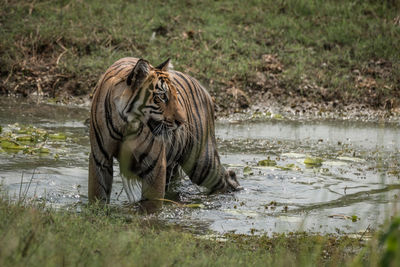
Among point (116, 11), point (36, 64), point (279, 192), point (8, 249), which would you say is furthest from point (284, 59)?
point (8, 249)

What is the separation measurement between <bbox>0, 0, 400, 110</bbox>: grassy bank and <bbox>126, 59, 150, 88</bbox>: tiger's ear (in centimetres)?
609

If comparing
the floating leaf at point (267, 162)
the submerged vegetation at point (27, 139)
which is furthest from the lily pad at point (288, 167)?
the submerged vegetation at point (27, 139)

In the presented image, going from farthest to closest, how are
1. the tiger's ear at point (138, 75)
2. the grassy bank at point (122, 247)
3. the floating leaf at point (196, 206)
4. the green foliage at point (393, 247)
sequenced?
the floating leaf at point (196, 206) < the tiger's ear at point (138, 75) < the grassy bank at point (122, 247) < the green foliage at point (393, 247)

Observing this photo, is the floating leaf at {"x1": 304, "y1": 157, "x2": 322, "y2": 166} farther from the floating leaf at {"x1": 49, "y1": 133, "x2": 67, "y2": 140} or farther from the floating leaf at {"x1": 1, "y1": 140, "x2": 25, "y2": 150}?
the floating leaf at {"x1": 1, "y1": 140, "x2": 25, "y2": 150}

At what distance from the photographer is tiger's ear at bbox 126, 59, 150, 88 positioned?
4.56 meters

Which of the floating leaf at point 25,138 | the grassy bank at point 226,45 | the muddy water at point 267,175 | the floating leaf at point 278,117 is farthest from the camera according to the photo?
the grassy bank at point 226,45

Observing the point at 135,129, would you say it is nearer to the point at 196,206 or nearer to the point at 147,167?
the point at 147,167

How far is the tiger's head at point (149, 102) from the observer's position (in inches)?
182

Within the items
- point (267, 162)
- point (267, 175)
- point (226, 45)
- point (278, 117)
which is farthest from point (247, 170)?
point (226, 45)

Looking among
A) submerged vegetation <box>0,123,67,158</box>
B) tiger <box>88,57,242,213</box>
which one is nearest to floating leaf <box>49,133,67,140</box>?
submerged vegetation <box>0,123,67,158</box>

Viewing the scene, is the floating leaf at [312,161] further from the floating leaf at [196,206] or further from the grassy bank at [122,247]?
the grassy bank at [122,247]

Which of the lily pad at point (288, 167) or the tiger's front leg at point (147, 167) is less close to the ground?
the tiger's front leg at point (147, 167)

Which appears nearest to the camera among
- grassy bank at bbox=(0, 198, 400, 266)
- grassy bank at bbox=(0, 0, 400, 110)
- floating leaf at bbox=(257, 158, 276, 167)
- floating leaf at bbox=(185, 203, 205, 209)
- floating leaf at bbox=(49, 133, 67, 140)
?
grassy bank at bbox=(0, 198, 400, 266)

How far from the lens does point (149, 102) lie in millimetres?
4629
